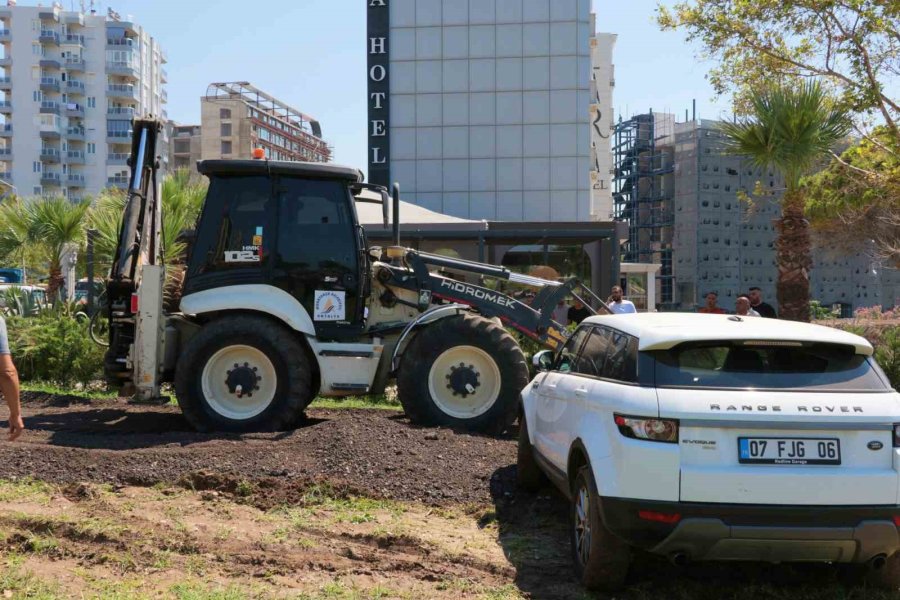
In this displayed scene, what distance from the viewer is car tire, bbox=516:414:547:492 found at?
7.18 meters

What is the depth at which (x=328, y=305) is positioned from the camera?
985 centimetres

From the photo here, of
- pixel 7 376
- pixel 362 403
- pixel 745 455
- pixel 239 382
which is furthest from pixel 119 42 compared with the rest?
pixel 745 455

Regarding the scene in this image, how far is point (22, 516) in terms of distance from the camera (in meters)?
6.41

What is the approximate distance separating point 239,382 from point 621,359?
533 centimetres

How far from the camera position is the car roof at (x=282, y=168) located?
964 cm

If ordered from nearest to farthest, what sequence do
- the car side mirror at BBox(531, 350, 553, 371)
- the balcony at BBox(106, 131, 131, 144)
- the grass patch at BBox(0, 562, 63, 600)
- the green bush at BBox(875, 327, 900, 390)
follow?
the grass patch at BBox(0, 562, 63, 600) → the car side mirror at BBox(531, 350, 553, 371) → the green bush at BBox(875, 327, 900, 390) → the balcony at BBox(106, 131, 131, 144)

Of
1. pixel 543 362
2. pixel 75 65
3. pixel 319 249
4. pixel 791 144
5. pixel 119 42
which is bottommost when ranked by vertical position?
pixel 543 362

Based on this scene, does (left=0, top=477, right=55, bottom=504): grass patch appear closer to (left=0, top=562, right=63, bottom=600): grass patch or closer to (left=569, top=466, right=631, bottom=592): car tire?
(left=0, top=562, right=63, bottom=600): grass patch

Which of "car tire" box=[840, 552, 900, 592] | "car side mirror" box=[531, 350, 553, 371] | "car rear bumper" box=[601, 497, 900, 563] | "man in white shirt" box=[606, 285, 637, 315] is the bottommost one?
"car tire" box=[840, 552, 900, 592]

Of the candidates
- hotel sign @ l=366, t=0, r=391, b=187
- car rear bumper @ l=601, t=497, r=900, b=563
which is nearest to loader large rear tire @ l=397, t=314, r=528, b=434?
car rear bumper @ l=601, t=497, r=900, b=563

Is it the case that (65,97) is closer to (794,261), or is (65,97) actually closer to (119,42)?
(119,42)

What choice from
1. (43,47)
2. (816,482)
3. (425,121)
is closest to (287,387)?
(816,482)

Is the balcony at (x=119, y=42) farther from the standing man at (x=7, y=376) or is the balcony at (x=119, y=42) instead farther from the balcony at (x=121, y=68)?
the standing man at (x=7, y=376)

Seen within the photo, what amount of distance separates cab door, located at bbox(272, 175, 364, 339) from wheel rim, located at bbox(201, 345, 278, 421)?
0.74m
